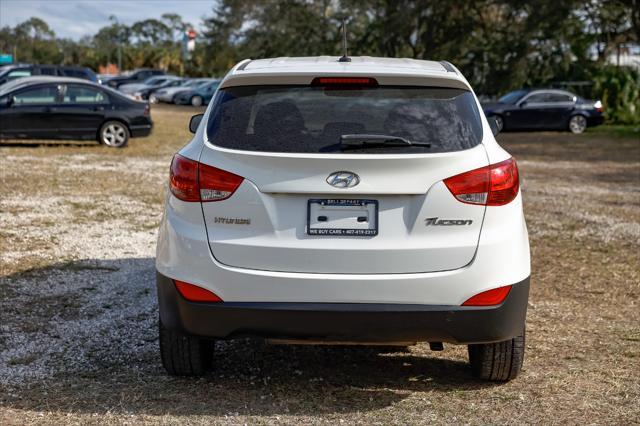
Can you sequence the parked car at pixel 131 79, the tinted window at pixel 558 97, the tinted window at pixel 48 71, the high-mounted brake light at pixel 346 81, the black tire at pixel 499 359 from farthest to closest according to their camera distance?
1. the parked car at pixel 131 79
2. the tinted window at pixel 48 71
3. the tinted window at pixel 558 97
4. the black tire at pixel 499 359
5. the high-mounted brake light at pixel 346 81

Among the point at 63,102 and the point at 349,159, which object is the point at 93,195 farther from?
the point at 349,159

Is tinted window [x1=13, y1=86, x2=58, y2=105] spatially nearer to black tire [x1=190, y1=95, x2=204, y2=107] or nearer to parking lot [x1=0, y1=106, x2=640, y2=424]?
parking lot [x1=0, y1=106, x2=640, y2=424]

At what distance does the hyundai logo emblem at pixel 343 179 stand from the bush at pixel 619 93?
30319 millimetres

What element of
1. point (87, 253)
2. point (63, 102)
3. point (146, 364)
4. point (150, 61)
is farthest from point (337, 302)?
point (150, 61)

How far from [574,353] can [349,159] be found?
232 centimetres

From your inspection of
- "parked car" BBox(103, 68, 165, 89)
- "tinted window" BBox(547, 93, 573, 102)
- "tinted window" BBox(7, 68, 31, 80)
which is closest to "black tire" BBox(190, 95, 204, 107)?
"parked car" BBox(103, 68, 165, 89)

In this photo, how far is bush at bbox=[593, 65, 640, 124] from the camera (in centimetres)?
3312

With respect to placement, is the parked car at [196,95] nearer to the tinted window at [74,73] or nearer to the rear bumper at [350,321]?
the tinted window at [74,73]

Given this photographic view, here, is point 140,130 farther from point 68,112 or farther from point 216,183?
point 216,183

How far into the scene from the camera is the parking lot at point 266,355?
15.4 feet

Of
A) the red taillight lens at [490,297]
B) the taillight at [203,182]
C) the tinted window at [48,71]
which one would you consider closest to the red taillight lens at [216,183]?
the taillight at [203,182]

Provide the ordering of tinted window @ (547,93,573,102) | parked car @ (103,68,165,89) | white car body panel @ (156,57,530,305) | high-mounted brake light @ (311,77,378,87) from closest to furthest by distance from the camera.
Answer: white car body panel @ (156,57,530,305) → high-mounted brake light @ (311,77,378,87) → tinted window @ (547,93,573,102) → parked car @ (103,68,165,89)

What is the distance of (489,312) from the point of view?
14.9 feet

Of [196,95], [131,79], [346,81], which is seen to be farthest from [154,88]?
[346,81]
